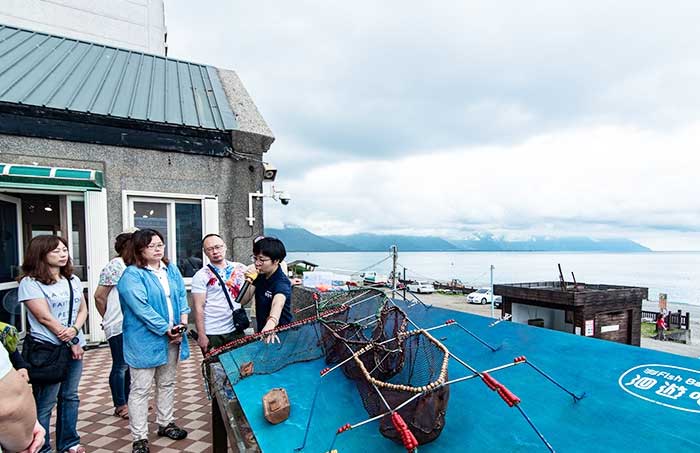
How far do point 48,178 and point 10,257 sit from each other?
1996 millimetres

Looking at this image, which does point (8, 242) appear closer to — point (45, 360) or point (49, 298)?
point (49, 298)

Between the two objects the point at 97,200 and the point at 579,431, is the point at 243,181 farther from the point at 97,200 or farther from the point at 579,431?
the point at 579,431

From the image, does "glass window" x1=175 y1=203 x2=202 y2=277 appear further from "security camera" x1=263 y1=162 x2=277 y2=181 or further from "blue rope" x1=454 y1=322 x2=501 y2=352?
"blue rope" x1=454 y1=322 x2=501 y2=352

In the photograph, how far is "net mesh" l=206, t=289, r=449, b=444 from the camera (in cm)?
160

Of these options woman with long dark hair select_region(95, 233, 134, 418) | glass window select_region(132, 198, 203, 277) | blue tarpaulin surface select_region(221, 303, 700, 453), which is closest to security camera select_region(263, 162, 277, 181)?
glass window select_region(132, 198, 203, 277)

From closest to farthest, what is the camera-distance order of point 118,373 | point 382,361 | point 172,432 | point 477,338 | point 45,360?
point 382,361
point 477,338
point 45,360
point 172,432
point 118,373

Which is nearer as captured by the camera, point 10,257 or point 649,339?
point 10,257

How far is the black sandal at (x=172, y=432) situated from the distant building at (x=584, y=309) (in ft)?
15.5

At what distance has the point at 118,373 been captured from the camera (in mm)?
3859

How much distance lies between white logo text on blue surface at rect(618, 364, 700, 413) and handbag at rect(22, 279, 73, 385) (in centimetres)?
376

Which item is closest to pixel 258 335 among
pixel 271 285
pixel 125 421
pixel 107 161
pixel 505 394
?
pixel 271 285

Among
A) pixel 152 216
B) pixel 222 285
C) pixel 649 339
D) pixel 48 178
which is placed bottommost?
pixel 649 339

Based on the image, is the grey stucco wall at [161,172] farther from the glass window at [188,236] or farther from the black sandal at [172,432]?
the black sandal at [172,432]

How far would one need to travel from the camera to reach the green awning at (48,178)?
5.46 metres
